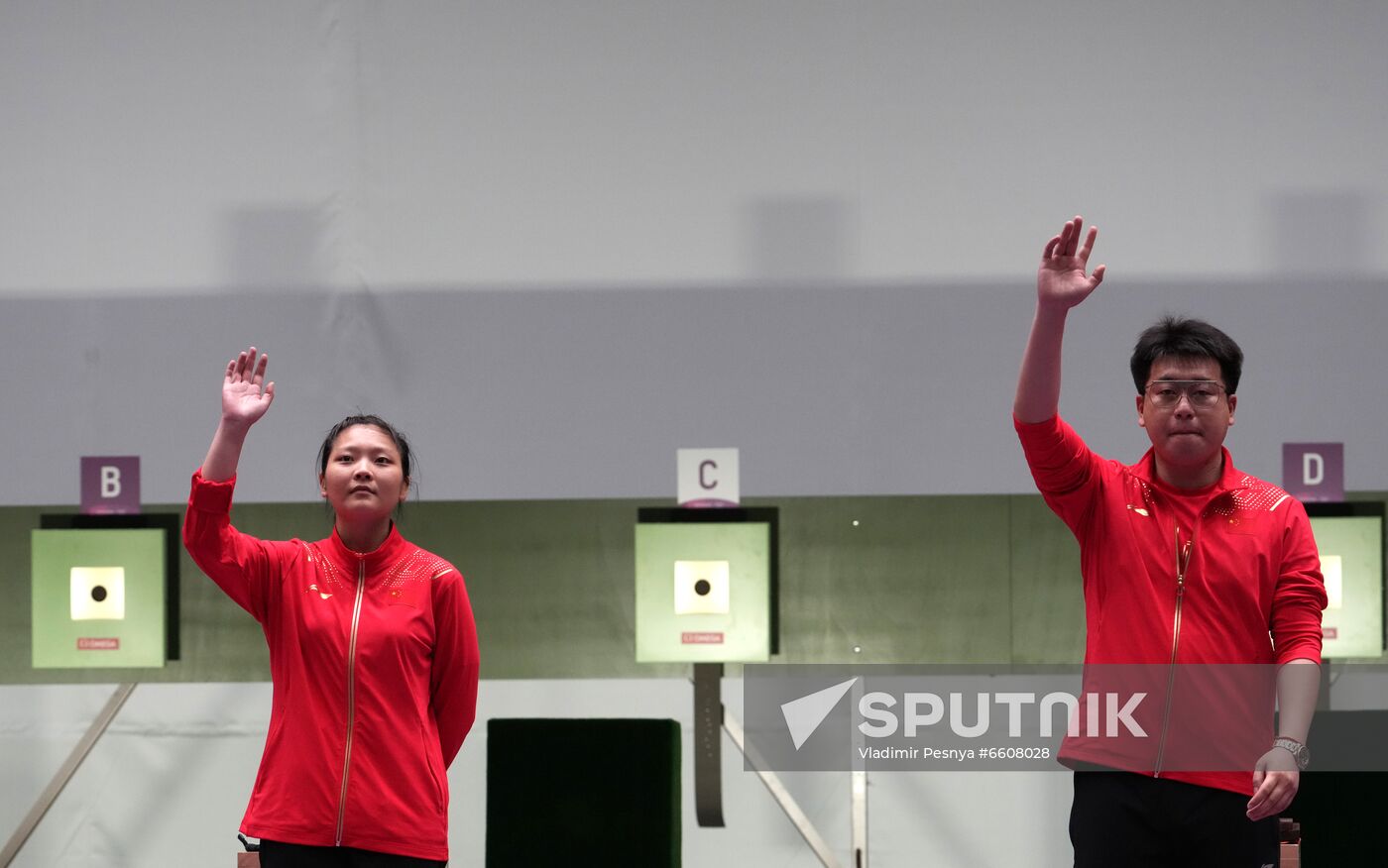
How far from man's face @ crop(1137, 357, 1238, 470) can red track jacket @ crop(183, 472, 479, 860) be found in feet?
3.81

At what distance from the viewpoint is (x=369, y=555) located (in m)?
2.21

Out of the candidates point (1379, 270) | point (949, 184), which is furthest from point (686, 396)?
point (1379, 270)

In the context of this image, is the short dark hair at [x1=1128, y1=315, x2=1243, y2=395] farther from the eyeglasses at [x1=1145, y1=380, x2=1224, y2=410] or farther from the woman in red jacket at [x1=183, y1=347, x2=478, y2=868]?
the woman in red jacket at [x1=183, y1=347, x2=478, y2=868]

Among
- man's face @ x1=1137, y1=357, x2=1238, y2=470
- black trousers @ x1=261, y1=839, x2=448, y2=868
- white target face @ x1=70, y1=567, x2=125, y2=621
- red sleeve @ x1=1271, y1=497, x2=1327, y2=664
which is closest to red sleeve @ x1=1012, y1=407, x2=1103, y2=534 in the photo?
man's face @ x1=1137, y1=357, x2=1238, y2=470

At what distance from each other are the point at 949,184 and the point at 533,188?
1.09m

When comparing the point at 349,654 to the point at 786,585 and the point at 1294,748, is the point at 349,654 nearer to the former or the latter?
the point at 1294,748

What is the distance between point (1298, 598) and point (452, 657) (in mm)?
1323

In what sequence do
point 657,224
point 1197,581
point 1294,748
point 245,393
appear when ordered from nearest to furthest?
point 1294,748 → point 1197,581 → point 245,393 → point 657,224

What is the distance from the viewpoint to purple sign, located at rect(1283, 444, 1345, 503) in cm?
325

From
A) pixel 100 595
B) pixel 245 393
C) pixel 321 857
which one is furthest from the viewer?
pixel 100 595

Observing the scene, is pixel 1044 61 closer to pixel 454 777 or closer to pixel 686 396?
pixel 686 396

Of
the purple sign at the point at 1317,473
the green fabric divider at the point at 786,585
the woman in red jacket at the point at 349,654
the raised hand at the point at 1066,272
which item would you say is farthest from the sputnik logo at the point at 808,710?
the raised hand at the point at 1066,272

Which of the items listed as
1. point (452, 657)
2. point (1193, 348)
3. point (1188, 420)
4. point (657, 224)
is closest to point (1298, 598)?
point (1188, 420)

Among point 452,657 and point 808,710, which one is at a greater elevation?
point 452,657
